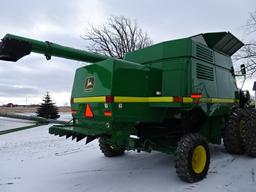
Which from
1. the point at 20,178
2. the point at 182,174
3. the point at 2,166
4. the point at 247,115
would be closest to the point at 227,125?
the point at 247,115

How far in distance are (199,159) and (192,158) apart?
322mm

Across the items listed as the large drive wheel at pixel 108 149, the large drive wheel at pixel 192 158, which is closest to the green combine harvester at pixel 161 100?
the large drive wheel at pixel 192 158

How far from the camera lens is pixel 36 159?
667 centimetres

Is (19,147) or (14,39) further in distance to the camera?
(19,147)

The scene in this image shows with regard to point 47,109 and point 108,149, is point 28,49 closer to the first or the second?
point 108,149

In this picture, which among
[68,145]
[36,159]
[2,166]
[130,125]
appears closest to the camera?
[130,125]

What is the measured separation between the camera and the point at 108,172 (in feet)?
18.1

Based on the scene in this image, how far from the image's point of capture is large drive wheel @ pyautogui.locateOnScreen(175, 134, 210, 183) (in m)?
4.56

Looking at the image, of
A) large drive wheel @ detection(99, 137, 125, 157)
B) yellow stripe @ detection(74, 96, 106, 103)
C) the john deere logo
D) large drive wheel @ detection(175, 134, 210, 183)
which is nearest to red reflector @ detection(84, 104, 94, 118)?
yellow stripe @ detection(74, 96, 106, 103)

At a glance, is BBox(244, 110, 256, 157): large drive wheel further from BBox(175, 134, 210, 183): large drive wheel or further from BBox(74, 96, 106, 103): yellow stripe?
BBox(74, 96, 106, 103): yellow stripe

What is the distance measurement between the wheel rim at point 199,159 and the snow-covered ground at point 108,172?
9.3 inches

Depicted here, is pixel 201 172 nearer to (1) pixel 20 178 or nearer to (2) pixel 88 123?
(2) pixel 88 123

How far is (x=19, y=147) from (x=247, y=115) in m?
6.61

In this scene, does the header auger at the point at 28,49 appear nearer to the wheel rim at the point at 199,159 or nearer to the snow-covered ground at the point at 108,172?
the snow-covered ground at the point at 108,172
